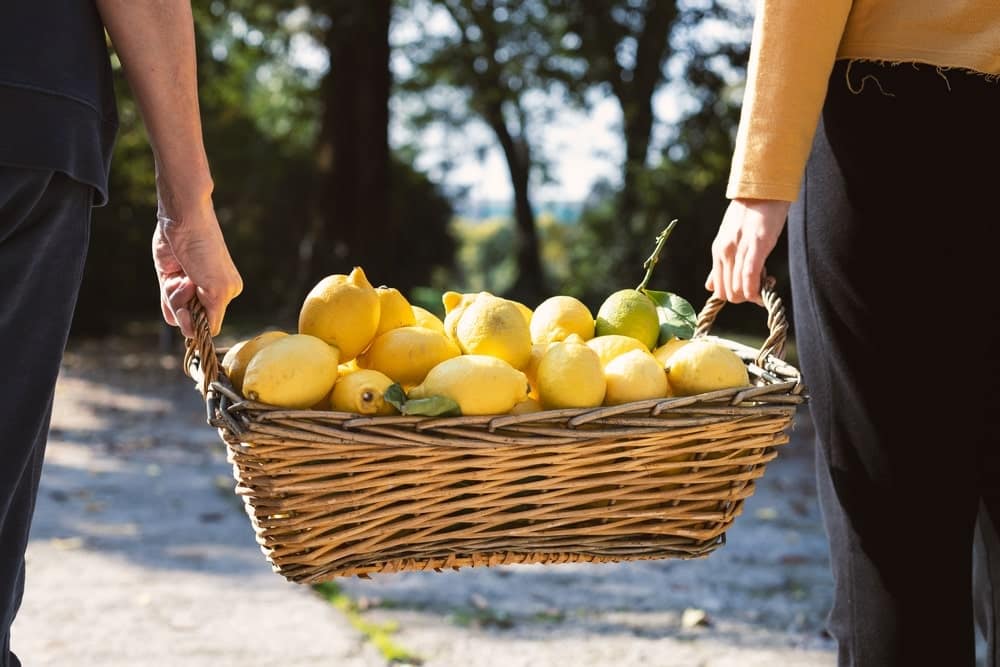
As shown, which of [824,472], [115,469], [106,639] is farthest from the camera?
[115,469]

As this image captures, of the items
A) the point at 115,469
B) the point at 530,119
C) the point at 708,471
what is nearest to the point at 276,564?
the point at 708,471

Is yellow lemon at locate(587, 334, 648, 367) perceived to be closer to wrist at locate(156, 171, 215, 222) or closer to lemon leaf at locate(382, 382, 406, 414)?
lemon leaf at locate(382, 382, 406, 414)

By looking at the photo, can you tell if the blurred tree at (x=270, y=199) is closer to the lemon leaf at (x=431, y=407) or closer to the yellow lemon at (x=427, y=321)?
the yellow lemon at (x=427, y=321)

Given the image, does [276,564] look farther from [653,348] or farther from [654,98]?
[654,98]

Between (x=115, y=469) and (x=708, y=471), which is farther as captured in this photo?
(x=115, y=469)

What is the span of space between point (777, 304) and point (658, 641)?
1.58 metres

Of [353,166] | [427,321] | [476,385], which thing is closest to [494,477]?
[476,385]

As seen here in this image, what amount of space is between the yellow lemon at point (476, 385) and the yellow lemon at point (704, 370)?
0.26m

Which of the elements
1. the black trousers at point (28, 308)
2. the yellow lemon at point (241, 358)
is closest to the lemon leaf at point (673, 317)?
the yellow lemon at point (241, 358)

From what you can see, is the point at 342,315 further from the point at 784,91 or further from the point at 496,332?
the point at 784,91

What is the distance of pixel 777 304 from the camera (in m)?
1.66

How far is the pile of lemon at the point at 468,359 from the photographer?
1.51m

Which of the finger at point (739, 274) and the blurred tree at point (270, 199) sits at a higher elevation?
the finger at point (739, 274)

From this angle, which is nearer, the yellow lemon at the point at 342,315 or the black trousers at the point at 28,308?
the black trousers at the point at 28,308
